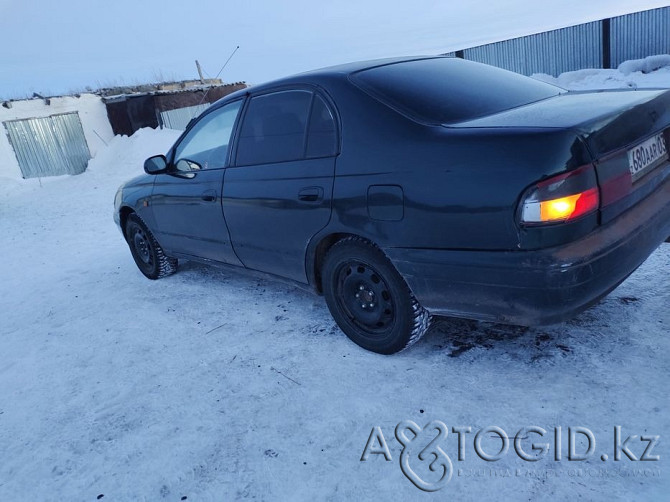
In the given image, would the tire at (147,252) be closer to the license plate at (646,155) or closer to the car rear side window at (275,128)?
the car rear side window at (275,128)

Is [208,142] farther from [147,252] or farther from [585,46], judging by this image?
[585,46]

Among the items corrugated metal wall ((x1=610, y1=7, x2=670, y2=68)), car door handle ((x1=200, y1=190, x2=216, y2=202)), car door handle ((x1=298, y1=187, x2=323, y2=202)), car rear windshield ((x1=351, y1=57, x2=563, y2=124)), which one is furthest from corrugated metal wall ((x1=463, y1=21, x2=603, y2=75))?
car door handle ((x1=298, y1=187, x2=323, y2=202))

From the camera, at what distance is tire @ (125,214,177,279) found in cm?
490

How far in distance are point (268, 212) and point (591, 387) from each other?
6.89 feet

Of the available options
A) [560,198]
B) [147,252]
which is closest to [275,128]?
[560,198]

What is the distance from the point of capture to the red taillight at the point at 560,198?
2.03 metres

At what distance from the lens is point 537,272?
2.13 metres

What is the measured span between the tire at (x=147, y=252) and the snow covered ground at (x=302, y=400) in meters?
0.83

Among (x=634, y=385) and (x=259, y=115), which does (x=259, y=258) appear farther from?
(x=634, y=385)

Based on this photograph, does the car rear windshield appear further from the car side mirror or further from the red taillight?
the car side mirror

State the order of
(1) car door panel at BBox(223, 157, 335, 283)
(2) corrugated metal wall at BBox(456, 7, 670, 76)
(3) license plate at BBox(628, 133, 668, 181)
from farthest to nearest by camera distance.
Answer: (2) corrugated metal wall at BBox(456, 7, 670, 76)
(1) car door panel at BBox(223, 157, 335, 283)
(3) license plate at BBox(628, 133, 668, 181)

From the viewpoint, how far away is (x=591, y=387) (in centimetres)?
237

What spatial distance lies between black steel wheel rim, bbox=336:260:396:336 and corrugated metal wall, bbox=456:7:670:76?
16.6m

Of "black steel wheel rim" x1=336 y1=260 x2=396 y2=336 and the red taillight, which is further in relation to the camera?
"black steel wheel rim" x1=336 y1=260 x2=396 y2=336
